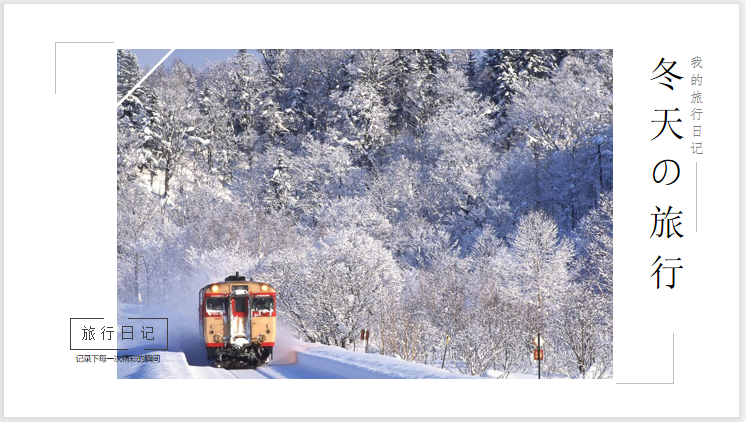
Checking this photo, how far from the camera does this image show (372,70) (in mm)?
61531

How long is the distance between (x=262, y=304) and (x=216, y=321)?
117 centimetres

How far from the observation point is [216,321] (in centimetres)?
1866

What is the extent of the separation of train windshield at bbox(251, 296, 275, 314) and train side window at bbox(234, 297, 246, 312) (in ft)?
0.73

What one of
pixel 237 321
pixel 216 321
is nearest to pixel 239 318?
pixel 237 321

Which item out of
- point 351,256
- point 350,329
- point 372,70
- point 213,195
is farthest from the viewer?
point 372,70

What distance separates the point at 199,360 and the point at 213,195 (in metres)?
35.5

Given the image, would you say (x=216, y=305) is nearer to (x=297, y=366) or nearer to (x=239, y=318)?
(x=239, y=318)

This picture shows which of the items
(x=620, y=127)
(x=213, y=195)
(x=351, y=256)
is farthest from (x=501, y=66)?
(x=620, y=127)

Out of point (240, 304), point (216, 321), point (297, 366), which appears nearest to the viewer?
point (216, 321)

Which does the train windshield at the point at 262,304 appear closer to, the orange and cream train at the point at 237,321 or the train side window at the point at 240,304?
the orange and cream train at the point at 237,321

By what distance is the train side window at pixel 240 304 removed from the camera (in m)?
18.8

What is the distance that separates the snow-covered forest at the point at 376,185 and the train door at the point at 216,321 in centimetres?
800
